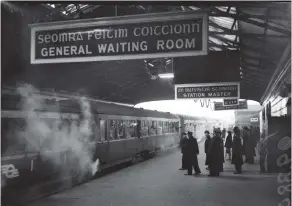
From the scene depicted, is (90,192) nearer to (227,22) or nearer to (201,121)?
(227,22)

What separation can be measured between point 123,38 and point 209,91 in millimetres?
6085

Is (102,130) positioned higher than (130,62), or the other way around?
(130,62)

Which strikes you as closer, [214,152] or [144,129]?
[214,152]

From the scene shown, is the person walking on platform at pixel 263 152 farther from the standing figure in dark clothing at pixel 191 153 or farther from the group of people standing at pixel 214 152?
the standing figure in dark clothing at pixel 191 153

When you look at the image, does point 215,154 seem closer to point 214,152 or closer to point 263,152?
point 214,152

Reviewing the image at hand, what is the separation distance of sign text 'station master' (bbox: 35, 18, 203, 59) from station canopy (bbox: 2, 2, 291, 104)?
0.38m

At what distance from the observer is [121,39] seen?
4434 millimetres

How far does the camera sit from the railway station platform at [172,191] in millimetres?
7695

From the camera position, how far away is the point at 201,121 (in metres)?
42.1

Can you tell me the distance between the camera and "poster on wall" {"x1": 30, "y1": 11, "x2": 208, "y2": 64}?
14.0 ft

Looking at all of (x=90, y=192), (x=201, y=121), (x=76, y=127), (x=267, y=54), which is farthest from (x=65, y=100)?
(x=201, y=121)

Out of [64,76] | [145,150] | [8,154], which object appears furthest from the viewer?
[145,150]

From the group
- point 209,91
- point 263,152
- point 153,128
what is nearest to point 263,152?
point 263,152

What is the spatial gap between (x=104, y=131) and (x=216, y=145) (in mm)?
4100
